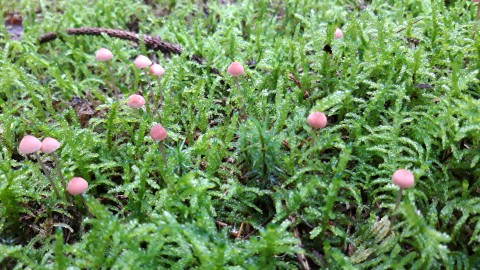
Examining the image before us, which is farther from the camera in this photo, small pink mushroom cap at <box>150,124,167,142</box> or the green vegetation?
small pink mushroom cap at <box>150,124,167,142</box>

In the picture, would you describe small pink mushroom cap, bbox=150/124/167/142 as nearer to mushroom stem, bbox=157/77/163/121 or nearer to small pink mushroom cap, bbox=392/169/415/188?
mushroom stem, bbox=157/77/163/121

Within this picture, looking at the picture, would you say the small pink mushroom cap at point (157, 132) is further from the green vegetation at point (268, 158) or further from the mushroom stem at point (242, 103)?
the mushroom stem at point (242, 103)

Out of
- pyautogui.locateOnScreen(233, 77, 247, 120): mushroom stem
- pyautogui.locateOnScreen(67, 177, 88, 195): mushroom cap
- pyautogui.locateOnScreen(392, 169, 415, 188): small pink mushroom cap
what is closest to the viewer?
pyautogui.locateOnScreen(392, 169, 415, 188): small pink mushroom cap

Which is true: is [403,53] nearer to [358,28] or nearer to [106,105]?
[358,28]

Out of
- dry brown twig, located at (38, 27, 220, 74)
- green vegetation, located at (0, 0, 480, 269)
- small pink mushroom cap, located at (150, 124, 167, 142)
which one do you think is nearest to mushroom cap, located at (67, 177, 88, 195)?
green vegetation, located at (0, 0, 480, 269)

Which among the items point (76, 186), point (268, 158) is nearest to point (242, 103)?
point (268, 158)

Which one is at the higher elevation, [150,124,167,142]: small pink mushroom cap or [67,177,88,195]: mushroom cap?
[150,124,167,142]: small pink mushroom cap

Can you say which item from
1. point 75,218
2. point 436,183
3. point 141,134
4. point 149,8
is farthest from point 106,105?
point 436,183

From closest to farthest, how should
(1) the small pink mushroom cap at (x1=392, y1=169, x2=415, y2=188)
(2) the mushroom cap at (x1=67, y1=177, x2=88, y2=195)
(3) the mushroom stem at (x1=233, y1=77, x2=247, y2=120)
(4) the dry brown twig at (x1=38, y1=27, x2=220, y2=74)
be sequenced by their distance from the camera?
(1) the small pink mushroom cap at (x1=392, y1=169, x2=415, y2=188) < (2) the mushroom cap at (x1=67, y1=177, x2=88, y2=195) < (3) the mushroom stem at (x1=233, y1=77, x2=247, y2=120) < (4) the dry brown twig at (x1=38, y1=27, x2=220, y2=74)

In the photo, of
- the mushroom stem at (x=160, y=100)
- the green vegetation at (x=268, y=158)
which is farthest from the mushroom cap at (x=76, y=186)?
the mushroom stem at (x=160, y=100)
